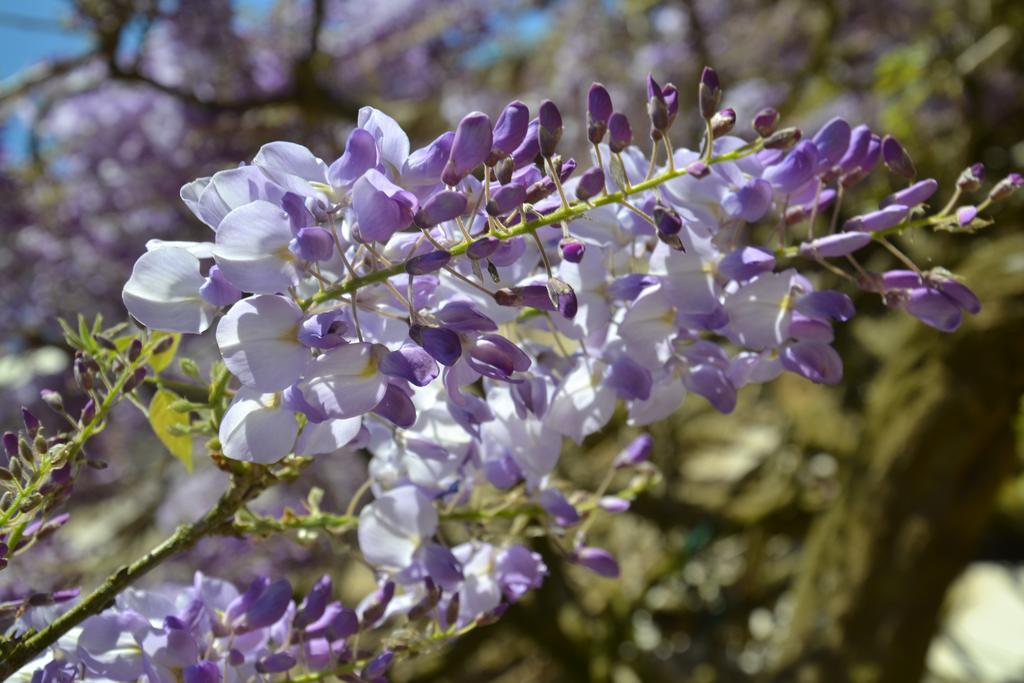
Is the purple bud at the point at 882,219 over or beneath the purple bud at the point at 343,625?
over

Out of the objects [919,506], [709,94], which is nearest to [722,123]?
[709,94]

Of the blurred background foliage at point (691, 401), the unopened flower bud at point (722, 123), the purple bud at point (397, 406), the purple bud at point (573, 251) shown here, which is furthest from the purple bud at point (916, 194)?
the blurred background foliage at point (691, 401)

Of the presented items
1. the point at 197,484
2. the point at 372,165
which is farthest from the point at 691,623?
the point at 372,165

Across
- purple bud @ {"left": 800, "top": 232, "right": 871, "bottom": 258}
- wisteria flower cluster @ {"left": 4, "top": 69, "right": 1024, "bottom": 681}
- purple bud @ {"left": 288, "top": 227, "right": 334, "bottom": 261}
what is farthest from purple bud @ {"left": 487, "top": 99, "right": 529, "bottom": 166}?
purple bud @ {"left": 800, "top": 232, "right": 871, "bottom": 258}

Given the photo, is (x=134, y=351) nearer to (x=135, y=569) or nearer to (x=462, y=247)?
(x=135, y=569)

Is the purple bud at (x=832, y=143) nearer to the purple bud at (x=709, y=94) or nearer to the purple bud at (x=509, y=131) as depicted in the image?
the purple bud at (x=709, y=94)

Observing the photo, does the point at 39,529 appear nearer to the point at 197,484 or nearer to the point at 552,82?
the point at 197,484
